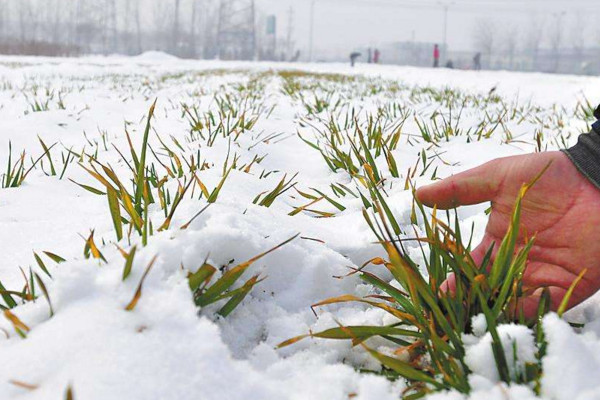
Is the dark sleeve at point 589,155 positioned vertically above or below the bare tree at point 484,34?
below

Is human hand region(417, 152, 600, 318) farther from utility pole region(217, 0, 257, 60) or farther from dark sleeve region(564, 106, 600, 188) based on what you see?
utility pole region(217, 0, 257, 60)

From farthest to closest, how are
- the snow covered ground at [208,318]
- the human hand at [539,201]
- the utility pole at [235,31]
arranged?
the utility pole at [235,31], the human hand at [539,201], the snow covered ground at [208,318]

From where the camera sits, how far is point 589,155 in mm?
1287

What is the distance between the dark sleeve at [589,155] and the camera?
1.27m

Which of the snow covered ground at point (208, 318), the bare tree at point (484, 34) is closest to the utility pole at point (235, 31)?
the bare tree at point (484, 34)

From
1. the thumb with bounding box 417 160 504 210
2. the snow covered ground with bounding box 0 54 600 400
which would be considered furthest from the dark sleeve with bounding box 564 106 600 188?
the snow covered ground with bounding box 0 54 600 400

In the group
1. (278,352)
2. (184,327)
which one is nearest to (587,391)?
(278,352)

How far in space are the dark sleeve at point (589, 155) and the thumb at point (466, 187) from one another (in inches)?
7.7

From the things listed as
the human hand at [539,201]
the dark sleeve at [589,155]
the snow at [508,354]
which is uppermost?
the dark sleeve at [589,155]

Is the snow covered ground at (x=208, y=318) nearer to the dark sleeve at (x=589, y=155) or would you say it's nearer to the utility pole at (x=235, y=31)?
the dark sleeve at (x=589, y=155)

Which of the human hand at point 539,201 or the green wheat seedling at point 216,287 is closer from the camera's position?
the green wheat seedling at point 216,287

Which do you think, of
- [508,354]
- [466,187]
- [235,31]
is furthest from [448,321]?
[235,31]

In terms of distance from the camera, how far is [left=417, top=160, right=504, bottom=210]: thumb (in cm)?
131

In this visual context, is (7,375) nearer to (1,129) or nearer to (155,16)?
(1,129)
